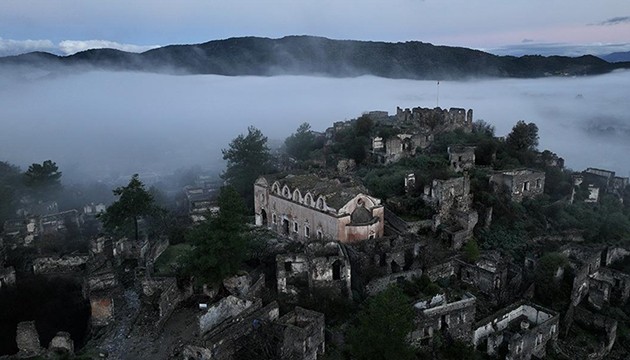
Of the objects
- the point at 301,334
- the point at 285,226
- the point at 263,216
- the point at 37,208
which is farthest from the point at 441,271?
the point at 37,208

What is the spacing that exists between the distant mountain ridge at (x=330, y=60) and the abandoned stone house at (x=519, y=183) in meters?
59.0

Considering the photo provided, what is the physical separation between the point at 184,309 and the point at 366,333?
10498 millimetres

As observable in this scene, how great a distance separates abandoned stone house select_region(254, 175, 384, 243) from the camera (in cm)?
3088

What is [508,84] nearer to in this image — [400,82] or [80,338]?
[400,82]

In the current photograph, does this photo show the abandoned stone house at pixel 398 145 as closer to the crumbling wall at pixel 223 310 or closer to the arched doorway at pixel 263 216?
the arched doorway at pixel 263 216

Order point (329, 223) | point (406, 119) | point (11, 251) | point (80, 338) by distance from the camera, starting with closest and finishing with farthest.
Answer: point (80, 338) < point (329, 223) < point (11, 251) < point (406, 119)

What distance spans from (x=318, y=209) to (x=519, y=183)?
57.8 feet

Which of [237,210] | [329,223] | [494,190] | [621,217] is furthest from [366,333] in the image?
[621,217]

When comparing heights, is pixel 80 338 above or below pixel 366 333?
below

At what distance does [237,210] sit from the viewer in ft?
87.9

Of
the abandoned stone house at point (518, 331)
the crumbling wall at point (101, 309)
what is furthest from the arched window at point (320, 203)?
the crumbling wall at point (101, 309)

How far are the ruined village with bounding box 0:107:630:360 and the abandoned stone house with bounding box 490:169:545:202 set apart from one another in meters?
0.14

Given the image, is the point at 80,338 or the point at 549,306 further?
the point at 549,306

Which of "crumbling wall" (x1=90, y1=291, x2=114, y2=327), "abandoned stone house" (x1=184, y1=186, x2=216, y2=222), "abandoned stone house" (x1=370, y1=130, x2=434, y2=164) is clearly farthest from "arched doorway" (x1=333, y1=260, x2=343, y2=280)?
"abandoned stone house" (x1=370, y1=130, x2=434, y2=164)
